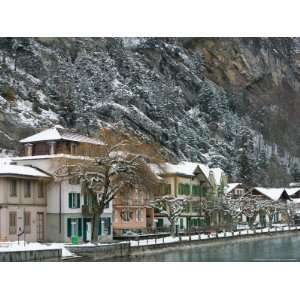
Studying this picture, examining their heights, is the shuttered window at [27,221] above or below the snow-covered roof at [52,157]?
below

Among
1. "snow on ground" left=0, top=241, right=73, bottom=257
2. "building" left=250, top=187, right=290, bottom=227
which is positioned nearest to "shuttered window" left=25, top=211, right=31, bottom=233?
"snow on ground" left=0, top=241, right=73, bottom=257

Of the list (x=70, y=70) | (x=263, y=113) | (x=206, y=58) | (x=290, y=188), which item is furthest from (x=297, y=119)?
(x=290, y=188)

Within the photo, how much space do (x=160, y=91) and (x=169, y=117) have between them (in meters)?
1.86

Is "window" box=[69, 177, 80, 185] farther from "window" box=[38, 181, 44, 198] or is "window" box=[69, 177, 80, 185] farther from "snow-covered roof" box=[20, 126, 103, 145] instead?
"snow-covered roof" box=[20, 126, 103, 145]

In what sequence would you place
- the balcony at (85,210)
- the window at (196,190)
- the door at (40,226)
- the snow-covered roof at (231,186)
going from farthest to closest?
the snow-covered roof at (231,186)
the window at (196,190)
the balcony at (85,210)
the door at (40,226)

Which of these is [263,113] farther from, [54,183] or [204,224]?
[54,183]

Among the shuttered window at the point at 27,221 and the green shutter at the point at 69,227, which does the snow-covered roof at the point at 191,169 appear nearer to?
the green shutter at the point at 69,227

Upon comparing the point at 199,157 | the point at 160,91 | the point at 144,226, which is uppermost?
the point at 160,91

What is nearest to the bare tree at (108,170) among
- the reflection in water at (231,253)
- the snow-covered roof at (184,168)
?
the reflection in water at (231,253)

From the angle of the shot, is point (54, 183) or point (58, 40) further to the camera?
point (58, 40)

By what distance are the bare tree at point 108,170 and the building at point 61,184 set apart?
0.63 m

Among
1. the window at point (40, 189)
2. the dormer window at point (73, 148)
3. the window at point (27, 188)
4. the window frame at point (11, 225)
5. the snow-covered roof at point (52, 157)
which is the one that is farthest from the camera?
the dormer window at point (73, 148)

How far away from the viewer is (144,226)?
1769 inches

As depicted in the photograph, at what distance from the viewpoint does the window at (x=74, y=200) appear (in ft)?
113
